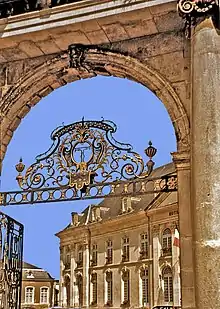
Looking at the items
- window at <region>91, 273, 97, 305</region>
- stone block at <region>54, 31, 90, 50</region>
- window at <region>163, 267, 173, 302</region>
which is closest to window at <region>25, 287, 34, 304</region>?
window at <region>91, 273, 97, 305</region>

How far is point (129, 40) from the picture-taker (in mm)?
6859

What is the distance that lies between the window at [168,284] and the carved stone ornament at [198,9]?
81.2ft

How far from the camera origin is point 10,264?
759cm

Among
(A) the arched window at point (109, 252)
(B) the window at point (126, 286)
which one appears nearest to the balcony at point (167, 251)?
(B) the window at point (126, 286)

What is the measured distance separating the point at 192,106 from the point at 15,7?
269cm

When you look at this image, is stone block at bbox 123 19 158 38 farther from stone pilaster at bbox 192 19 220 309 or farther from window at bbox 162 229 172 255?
window at bbox 162 229 172 255

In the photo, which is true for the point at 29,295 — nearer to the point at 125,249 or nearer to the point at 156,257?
the point at 125,249

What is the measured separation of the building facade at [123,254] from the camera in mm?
29469

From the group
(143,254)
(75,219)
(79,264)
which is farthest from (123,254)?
(75,219)

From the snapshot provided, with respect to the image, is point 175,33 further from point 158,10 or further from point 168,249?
point 168,249

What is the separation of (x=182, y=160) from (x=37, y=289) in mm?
36501

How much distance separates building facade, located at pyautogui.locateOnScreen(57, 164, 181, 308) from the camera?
29.5 m

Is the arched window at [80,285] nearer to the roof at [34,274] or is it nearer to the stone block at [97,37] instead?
the roof at [34,274]

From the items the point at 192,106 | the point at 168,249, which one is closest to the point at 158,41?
the point at 192,106
